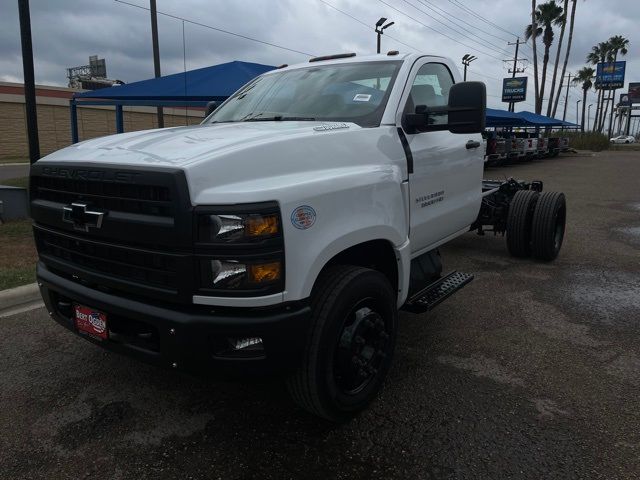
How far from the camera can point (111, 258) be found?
254cm

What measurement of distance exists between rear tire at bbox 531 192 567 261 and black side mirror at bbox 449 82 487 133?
3257mm

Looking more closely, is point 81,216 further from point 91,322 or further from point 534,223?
point 534,223

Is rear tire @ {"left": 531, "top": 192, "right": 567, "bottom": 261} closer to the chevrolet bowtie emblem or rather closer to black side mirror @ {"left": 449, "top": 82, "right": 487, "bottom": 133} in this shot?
black side mirror @ {"left": 449, "top": 82, "right": 487, "bottom": 133}

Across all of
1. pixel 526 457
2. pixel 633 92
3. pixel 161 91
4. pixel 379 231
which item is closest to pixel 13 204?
pixel 161 91

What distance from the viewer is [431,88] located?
3881 mm

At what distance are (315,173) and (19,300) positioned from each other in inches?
144

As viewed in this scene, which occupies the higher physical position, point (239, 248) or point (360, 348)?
point (239, 248)

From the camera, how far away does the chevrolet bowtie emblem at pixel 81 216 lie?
249 centimetres

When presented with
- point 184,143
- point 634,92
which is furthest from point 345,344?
point 634,92

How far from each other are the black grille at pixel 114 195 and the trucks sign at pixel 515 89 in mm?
61241

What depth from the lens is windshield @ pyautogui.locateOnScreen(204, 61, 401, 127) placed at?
11.1 ft

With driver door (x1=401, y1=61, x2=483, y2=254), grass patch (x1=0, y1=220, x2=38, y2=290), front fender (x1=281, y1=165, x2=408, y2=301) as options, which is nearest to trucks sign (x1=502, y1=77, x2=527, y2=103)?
grass patch (x1=0, y1=220, x2=38, y2=290)

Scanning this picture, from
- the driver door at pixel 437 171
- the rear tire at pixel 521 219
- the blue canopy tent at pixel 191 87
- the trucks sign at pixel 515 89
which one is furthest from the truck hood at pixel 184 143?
the trucks sign at pixel 515 89

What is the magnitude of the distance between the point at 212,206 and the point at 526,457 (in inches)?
77.5
